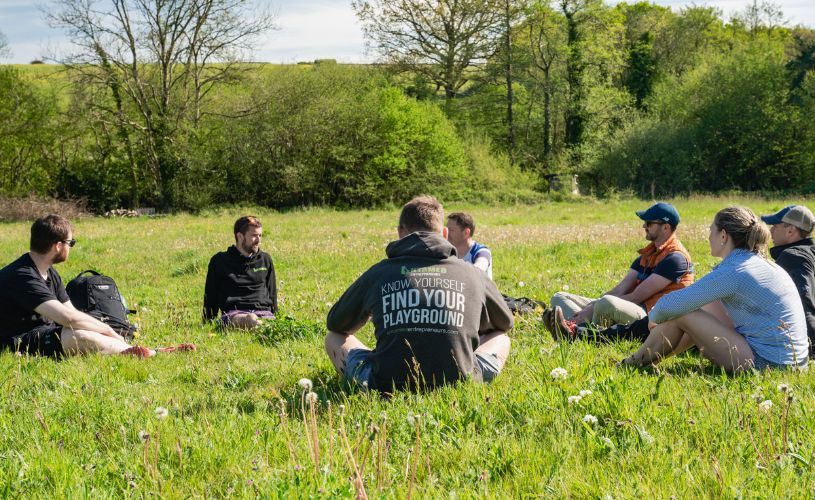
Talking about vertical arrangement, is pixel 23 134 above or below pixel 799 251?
above

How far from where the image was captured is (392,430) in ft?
13.1

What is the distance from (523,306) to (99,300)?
5.06 meters

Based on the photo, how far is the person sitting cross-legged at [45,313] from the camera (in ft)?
21.7

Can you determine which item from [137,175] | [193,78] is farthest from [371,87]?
[137,175]

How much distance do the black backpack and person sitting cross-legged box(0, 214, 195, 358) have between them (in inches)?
25.0

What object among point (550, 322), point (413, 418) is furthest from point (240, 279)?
point (413, 418)

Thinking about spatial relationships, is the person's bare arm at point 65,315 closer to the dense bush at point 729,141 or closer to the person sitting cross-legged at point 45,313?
the person sitting cross-legged at point 45,313

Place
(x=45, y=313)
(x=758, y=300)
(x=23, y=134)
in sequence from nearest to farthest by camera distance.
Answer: (x=758, y=300) → (x=45, y=313) → (x=23, y=134)

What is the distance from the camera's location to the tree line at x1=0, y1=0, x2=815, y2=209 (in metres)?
39.2

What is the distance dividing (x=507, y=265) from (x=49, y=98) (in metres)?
37.1

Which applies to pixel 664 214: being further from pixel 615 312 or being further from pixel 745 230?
pixel 745 230

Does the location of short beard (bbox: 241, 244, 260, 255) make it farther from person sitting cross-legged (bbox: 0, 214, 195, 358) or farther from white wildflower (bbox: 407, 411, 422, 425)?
white wildflower (bbox: 407, 411, 422, 425)

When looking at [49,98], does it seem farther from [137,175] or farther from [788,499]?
[788,499]

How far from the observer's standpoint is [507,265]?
1284 cm
